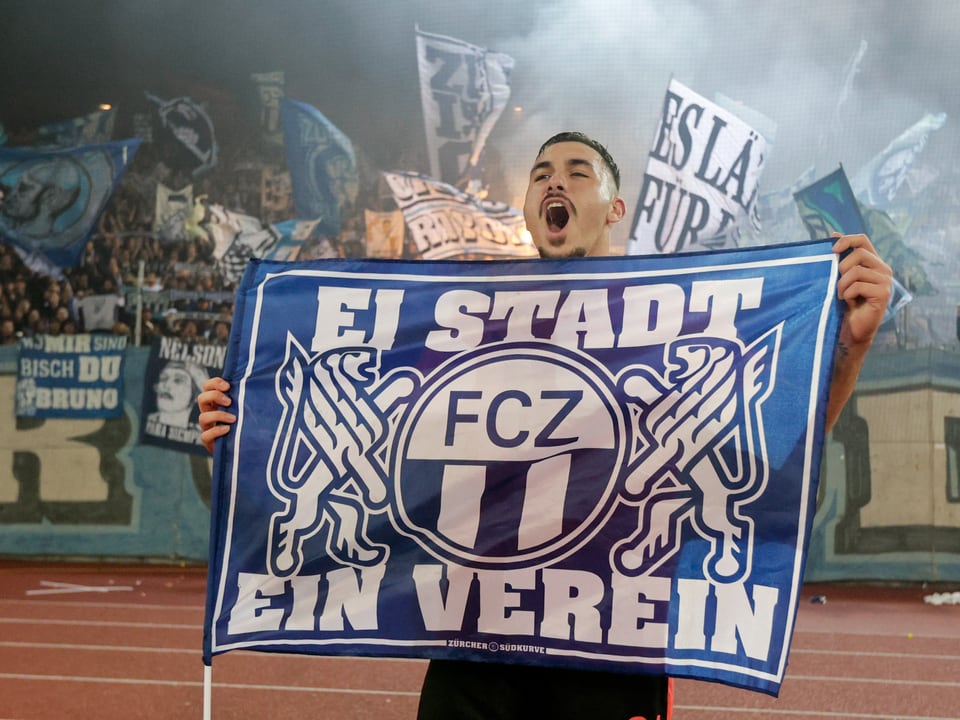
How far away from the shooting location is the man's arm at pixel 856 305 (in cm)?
209

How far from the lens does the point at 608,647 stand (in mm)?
2043

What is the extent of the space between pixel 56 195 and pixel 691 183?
756 cm

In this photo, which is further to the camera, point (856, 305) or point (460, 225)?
point (460, 225)

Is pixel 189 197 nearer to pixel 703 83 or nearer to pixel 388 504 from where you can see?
pixel 703 83

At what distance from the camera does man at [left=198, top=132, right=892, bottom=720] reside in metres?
1.98

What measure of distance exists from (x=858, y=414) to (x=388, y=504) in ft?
26.3

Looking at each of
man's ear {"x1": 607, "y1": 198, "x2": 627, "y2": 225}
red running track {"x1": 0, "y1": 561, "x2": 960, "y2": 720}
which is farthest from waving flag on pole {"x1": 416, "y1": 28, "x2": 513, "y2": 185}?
man's ear {"x1": 607, "y1": 198, "x2": 627, "y2": 225}

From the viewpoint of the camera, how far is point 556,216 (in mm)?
2322

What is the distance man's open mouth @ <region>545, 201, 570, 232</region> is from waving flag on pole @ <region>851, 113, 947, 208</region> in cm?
845

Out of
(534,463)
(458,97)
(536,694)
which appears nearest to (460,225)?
(458,97)

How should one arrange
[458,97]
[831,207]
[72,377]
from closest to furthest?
1. [831,207]
2. [72,377]
3. [458,97]

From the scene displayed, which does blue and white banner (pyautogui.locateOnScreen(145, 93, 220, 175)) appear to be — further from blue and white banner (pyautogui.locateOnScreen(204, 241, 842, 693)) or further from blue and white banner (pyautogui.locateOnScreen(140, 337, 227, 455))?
blue and white banner (pyautogui.locateOnScreen(204, 241, 842, 693))

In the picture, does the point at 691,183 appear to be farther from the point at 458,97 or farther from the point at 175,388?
the point at 175,388

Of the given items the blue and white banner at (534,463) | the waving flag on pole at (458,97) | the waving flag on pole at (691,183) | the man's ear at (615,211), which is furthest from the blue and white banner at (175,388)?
the man's ear at (615,211)
